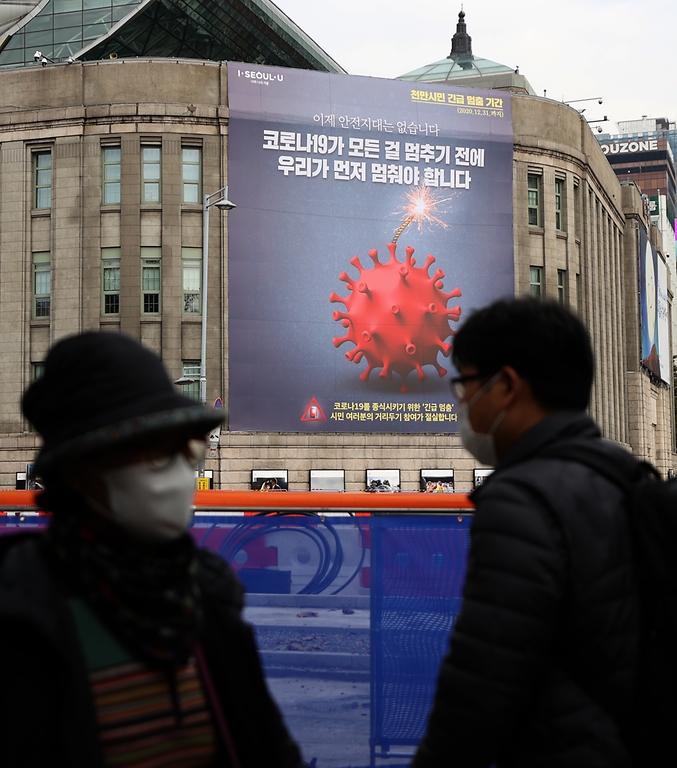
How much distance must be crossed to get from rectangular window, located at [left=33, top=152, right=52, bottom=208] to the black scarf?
37.2m

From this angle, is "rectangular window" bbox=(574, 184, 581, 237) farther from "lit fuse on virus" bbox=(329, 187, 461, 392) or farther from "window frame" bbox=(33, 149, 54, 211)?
"window frame" bbox=(33, 149, 54, 211)

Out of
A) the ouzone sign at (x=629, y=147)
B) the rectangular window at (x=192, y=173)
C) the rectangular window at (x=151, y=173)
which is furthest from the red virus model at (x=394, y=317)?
the ouzone sign at (x=629, y=147)

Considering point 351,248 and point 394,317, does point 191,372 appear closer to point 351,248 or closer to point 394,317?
point 351,248

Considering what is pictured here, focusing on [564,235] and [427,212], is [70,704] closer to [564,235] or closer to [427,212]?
[427,212]

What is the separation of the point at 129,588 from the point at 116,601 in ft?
0.11

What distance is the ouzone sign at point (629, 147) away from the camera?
505 feet

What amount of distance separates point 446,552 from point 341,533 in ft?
1.57

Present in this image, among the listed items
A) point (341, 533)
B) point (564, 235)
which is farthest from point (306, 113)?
point (341, 533)

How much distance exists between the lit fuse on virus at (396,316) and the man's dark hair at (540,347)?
109 feet

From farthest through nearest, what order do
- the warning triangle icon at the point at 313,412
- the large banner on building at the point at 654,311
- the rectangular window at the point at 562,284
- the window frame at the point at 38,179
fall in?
the large banner on building at the point at 654,311 < the rectangular window at the point at 562,284 < the window frame at the point at 38,179 < the warning triangle icon at the point at 313,412

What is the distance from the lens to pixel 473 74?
57250mm

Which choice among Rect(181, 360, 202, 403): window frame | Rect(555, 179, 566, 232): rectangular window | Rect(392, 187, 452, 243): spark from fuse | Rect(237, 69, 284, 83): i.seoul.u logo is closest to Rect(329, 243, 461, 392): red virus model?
Rect(392, 187, 452, 243): spark from fuse

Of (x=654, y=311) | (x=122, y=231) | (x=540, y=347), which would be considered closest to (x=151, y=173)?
(x=122, y=231)

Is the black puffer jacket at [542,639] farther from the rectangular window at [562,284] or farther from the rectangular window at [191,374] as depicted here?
the rectangular window at [562,284]
